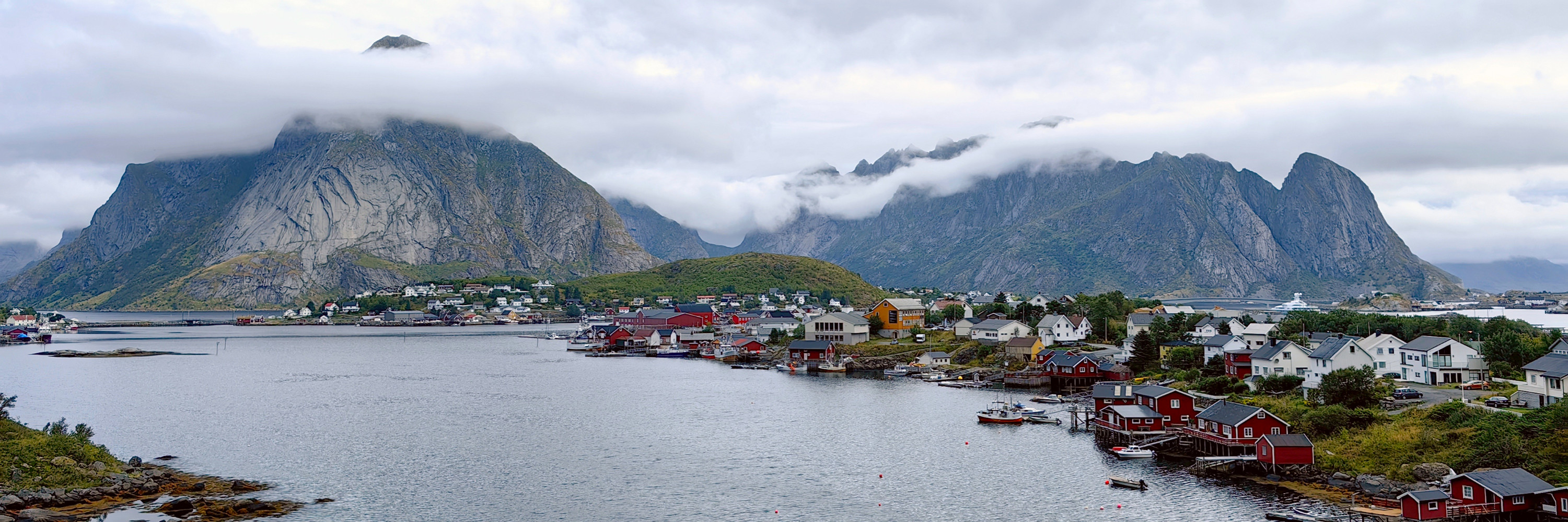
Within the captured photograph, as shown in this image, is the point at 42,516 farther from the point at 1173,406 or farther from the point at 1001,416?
the point at 1173,406

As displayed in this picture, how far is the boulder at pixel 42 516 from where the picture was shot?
28844 millimetres

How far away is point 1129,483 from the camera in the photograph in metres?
34.5

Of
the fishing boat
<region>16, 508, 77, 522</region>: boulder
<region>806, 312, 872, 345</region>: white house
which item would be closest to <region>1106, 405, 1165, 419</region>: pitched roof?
the fishing boat

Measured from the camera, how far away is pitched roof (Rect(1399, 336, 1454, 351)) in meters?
50.2

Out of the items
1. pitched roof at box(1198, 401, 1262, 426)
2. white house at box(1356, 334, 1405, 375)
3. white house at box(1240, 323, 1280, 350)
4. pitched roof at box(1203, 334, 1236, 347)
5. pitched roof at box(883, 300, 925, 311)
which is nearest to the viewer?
pitched roof at box(1198, 401, 1262, 426)

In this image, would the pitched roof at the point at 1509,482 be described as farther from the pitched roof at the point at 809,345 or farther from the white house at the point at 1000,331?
the pitched roof at the point at 809,345

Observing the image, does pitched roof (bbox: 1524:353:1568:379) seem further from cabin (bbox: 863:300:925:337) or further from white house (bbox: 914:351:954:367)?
cabin (bbox: 863:300:925:337)

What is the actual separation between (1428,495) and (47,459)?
4688cm

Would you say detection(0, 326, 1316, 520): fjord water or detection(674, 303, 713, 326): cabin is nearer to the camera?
detection(0, 326, 1316, 520): fjord water

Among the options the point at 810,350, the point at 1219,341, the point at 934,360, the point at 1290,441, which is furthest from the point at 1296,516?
the point at 810,350

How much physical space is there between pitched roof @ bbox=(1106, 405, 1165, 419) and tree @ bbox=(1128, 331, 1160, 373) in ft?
74.7

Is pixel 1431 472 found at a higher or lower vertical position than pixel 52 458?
lower

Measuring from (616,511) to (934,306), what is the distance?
11541cm

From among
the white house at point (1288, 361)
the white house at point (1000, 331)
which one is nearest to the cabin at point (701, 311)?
the white house at point (1000, 331)
